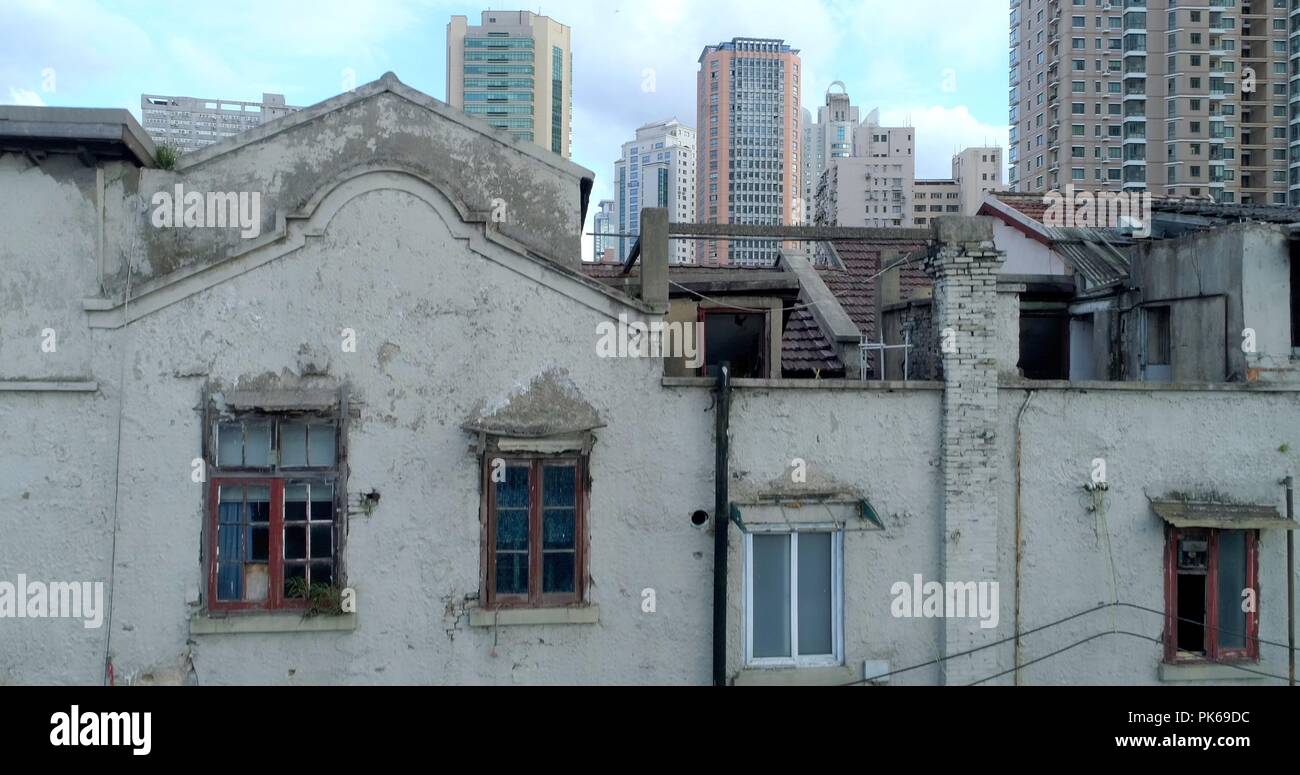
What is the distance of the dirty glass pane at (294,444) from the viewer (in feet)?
30.4

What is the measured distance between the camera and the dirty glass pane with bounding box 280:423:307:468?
9266mm

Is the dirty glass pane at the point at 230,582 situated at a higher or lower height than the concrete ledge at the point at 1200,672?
higher

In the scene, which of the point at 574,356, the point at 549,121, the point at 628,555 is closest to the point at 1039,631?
the point at 628,555

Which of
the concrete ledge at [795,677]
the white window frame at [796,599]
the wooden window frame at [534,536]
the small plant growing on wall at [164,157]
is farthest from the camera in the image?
the small plant growing on wall at [164,157]

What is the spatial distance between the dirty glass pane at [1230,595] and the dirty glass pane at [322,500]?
29.1 feet

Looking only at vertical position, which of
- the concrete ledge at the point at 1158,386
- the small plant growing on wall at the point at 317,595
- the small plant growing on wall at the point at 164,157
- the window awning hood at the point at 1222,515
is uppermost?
the small plant growing on wall at the point at 164,157

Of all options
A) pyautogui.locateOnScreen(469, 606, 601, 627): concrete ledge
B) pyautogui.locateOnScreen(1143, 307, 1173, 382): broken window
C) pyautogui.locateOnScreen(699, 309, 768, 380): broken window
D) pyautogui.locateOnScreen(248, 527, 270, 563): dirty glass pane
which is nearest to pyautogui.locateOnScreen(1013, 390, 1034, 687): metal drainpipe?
pyautogui.locateOnScreen(1143, 307, 1173, 382): broken window

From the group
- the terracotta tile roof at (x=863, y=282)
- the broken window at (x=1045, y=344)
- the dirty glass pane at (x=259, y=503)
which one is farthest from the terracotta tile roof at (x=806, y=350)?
the dirty glass pane at (x=259, y=503)

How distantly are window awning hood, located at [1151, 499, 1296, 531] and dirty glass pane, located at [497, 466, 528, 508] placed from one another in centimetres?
634

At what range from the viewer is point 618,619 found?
9562 mm

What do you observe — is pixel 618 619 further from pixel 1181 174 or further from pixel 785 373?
pixel 1181 174

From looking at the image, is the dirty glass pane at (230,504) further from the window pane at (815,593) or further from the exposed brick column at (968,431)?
the exposed brick column at (968,431)

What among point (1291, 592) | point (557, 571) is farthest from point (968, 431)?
point (557, 571)

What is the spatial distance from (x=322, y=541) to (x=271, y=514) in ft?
1.69
